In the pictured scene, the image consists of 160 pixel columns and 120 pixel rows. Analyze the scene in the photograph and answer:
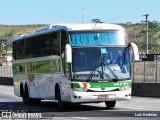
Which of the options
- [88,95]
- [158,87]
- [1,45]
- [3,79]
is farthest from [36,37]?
[1,45]

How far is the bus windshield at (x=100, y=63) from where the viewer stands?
797 inches

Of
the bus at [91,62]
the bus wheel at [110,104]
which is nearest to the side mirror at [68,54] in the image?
the bus at [91,62]

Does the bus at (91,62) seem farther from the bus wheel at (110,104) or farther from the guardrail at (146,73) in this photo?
the guardrail at (146,73)

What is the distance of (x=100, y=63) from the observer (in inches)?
801

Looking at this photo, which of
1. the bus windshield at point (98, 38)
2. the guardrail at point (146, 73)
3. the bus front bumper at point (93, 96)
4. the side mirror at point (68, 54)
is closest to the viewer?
the side mirror at point (68, 54)

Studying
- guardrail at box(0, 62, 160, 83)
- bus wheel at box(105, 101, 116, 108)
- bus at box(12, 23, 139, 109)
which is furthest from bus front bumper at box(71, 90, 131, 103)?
guardrail at box(0, 62, 160, 83)

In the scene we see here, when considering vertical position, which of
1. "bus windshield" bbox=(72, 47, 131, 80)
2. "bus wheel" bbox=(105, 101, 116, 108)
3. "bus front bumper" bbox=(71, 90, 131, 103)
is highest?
"bus windshield" bbox=(72, 47, 131, 80)

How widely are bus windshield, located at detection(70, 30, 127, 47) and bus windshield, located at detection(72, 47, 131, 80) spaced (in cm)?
26

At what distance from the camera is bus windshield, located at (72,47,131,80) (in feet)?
66.4

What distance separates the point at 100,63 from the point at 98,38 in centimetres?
106

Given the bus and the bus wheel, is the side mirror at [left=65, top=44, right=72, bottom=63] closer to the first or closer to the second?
the bus

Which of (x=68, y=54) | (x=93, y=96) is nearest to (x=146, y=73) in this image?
(x=93, y=96)

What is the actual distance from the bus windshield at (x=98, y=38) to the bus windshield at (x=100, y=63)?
0.26 metres

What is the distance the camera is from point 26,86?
27.5 meters
